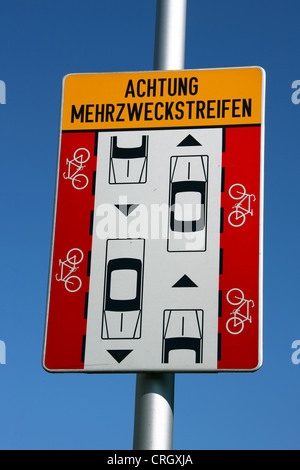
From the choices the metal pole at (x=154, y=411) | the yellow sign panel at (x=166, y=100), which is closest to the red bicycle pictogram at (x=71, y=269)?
the metal pole at (x=154, y=411)

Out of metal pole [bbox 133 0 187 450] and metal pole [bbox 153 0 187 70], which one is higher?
metal pole [bbox 153 0 187 70]

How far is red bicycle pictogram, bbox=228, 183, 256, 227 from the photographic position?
391cm

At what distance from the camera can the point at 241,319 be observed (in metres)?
3.73

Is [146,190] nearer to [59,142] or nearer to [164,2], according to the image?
[59,142]

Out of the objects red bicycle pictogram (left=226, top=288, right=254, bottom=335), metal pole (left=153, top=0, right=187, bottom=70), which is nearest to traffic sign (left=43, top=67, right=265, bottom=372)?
red bicycle pictogram (left=226, top=288, right=254, bottom=335)

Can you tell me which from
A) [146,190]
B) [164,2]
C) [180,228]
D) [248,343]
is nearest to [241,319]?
[248,343]

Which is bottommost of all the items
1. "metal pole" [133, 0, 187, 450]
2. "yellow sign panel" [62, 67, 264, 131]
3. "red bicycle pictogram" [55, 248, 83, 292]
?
"metal pole" [133, 0, 187, 450]

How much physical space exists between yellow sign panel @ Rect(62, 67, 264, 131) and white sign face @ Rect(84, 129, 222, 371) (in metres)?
0.08

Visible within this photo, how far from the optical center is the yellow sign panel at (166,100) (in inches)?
163

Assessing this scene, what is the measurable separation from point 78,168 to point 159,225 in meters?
0.53

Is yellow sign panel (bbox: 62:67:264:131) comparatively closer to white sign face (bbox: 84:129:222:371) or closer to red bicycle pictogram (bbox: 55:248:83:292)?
white sign face (bbox: 84:129:222:371)

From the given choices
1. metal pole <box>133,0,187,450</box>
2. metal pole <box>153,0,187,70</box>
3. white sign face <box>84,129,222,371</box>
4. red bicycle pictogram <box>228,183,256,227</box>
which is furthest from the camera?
metal pole <box>153,0,187,70</box>

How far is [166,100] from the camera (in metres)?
4.22

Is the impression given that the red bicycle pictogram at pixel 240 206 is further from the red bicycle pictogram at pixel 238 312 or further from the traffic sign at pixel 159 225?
the red bicycle pictogram at pixel 238 312
